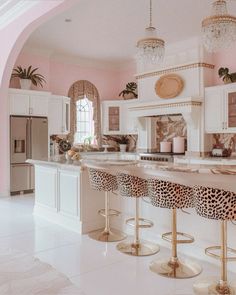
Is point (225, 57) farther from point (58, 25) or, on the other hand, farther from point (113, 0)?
point (58, 25)

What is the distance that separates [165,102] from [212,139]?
1.23m

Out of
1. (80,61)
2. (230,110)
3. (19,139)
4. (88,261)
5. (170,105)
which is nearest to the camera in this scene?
(88,261)

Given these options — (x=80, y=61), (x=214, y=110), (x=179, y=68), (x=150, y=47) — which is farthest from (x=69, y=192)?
(x=80, y=61)

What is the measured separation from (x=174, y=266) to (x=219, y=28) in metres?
2.36

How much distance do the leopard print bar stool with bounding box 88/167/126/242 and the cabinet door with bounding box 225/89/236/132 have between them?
2.95 m

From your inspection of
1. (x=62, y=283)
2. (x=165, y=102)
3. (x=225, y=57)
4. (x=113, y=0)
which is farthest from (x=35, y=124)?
(x=62, y=283)

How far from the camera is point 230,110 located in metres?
5.89

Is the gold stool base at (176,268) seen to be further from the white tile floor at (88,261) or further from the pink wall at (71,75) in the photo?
the pink wall at (71,75)

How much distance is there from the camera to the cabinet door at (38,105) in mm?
6875

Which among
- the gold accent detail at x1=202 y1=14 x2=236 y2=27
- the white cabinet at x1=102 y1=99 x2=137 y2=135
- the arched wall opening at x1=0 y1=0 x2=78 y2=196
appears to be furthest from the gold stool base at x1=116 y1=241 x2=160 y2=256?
the white cabinet at x1=102 y1=99 x2=137 y2=135

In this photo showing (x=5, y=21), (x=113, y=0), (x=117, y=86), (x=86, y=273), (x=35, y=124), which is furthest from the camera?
(x=117, y=86)

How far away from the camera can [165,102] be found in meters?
6.52

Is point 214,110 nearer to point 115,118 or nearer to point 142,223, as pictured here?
point 115,118

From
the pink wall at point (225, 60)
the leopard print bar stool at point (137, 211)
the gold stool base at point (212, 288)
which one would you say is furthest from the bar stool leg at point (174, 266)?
the pink wall at point (225, 60)
